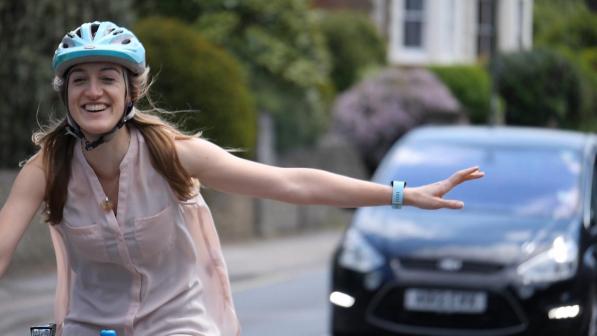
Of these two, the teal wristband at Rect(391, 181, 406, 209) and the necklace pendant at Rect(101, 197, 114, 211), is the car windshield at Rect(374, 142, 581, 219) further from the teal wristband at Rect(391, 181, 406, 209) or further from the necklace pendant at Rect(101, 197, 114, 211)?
the necklace pendant at Rect(101, 197, 114, 211)

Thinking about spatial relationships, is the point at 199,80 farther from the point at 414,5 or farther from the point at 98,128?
the point at 414,5

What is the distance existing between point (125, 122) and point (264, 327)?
8.32 m

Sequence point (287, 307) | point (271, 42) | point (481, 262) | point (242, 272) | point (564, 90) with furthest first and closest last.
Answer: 1. point (564, 90)
2. point (271, 42)
3. point (242, 272)
4. point (287, 307)
5. point (481, 262)

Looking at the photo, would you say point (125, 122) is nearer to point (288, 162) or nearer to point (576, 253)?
point (576, 253)

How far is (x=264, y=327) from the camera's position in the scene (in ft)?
41.9

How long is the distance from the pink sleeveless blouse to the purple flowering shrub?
26.9m

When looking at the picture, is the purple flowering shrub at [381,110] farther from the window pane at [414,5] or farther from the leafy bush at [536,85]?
the window pane at [414,5]

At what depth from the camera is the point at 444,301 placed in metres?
9.66

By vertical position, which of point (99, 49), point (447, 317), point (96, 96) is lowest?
point (447, 317)

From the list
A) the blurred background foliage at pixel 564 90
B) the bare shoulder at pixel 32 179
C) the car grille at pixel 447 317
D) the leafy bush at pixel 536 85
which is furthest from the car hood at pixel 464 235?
the blurred background foliage at pixel 564 90

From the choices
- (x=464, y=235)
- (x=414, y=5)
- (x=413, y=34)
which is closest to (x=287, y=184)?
(x=464, y=235)

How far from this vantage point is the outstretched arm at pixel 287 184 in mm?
4551

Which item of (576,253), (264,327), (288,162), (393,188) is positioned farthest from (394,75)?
(393,188)

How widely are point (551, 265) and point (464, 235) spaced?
65 cm
